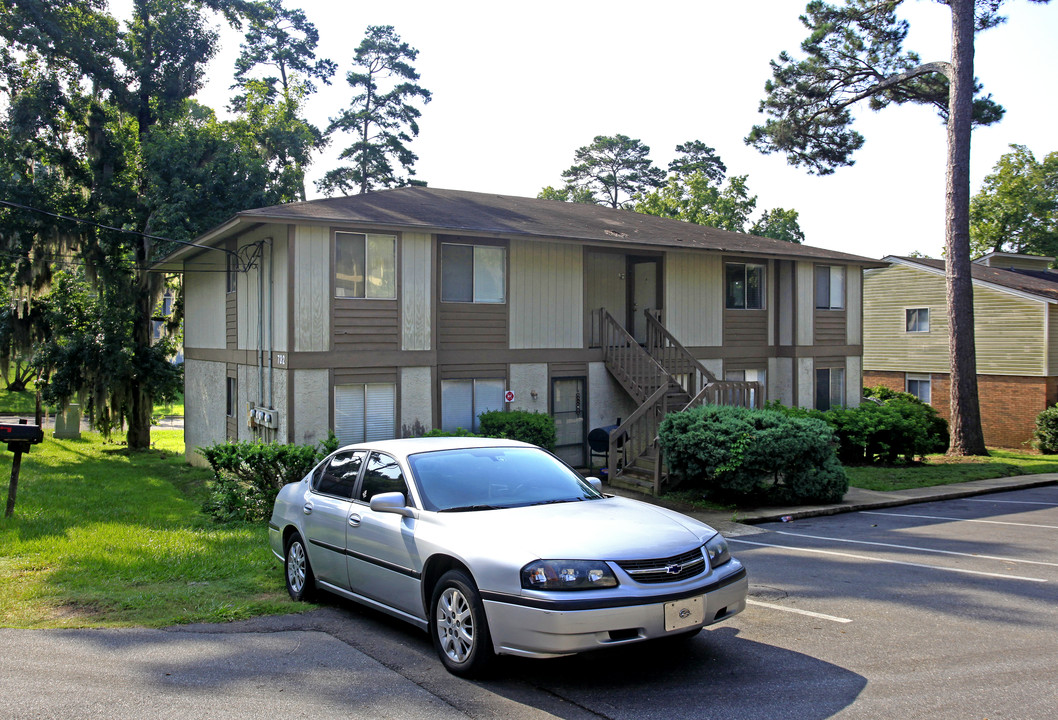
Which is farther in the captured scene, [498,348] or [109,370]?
[109,370]

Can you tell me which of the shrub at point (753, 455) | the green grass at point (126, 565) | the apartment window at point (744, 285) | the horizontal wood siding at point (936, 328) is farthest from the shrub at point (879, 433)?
the green grass at point (126, 565)

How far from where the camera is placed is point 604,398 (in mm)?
19078

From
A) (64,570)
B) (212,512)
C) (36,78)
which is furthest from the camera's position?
(36,78)

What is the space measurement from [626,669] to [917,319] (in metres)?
31.4

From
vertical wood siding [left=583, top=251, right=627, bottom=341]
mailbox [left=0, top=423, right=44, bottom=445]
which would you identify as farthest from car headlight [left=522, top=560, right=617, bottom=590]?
vertical wood siding [left=583, top=251, right=627, bottom=341]

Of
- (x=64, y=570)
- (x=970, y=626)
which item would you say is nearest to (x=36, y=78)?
(x=64, y=570)

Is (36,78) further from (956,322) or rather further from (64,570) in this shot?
(956,322)

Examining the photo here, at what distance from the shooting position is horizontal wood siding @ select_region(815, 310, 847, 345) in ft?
74.2

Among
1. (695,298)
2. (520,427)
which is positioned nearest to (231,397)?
(520,427)

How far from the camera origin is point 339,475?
7.21 metres

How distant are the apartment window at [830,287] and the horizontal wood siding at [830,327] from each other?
6.8 inches

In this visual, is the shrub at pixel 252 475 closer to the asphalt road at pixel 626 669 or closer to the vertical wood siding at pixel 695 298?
the asphalt road at pixel 626 669

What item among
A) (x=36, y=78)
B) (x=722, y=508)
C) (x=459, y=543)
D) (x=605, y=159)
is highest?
(x=605, y=159)

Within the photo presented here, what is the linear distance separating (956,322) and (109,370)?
84.2 feet
